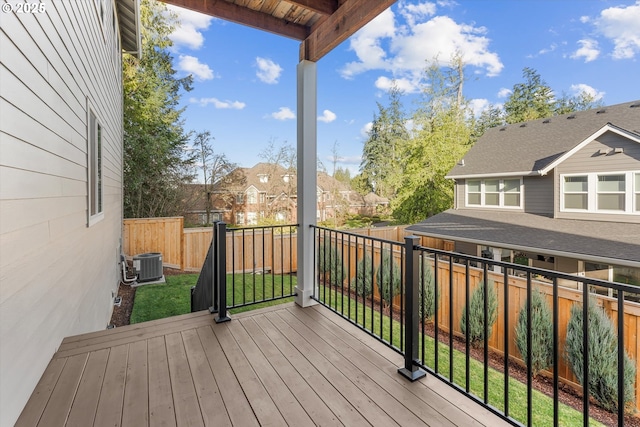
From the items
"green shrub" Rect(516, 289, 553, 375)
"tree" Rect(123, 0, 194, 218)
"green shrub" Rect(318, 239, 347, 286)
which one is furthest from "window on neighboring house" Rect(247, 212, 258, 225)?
"green shrub" Rect(516, 289, 553, 375)

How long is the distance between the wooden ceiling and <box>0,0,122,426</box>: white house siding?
1.07m

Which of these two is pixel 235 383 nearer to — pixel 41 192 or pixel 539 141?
pixel 41 192

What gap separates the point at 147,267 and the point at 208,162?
222 inches

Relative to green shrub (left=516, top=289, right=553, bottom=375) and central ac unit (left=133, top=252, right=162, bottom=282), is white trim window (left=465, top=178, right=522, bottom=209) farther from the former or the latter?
central ac unit (left=133, top=252, right=162, bottom=282)

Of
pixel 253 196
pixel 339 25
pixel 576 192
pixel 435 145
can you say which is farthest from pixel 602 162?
pixel 253 196

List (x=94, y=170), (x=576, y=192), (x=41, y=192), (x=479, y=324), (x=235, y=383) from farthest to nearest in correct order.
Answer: (x=576, y=192), (x=479, y=324), (x=94, y=170), (x=235, y=383), (x=41, y=192)

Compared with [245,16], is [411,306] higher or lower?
lower

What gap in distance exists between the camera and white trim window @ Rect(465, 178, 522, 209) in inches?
331

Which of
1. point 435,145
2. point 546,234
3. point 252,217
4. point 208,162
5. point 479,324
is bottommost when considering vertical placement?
point 479,324

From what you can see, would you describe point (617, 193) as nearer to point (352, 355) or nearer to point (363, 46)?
point (352, 355)

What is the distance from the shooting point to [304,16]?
3016 millimetres

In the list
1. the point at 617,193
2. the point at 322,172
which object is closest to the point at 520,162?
the point at 617,193


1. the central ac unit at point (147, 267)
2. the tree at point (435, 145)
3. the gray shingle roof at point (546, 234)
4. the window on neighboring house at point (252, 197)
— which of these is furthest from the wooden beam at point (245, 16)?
the tree at point (435, 145)

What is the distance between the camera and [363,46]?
Answer: 19359 mm
